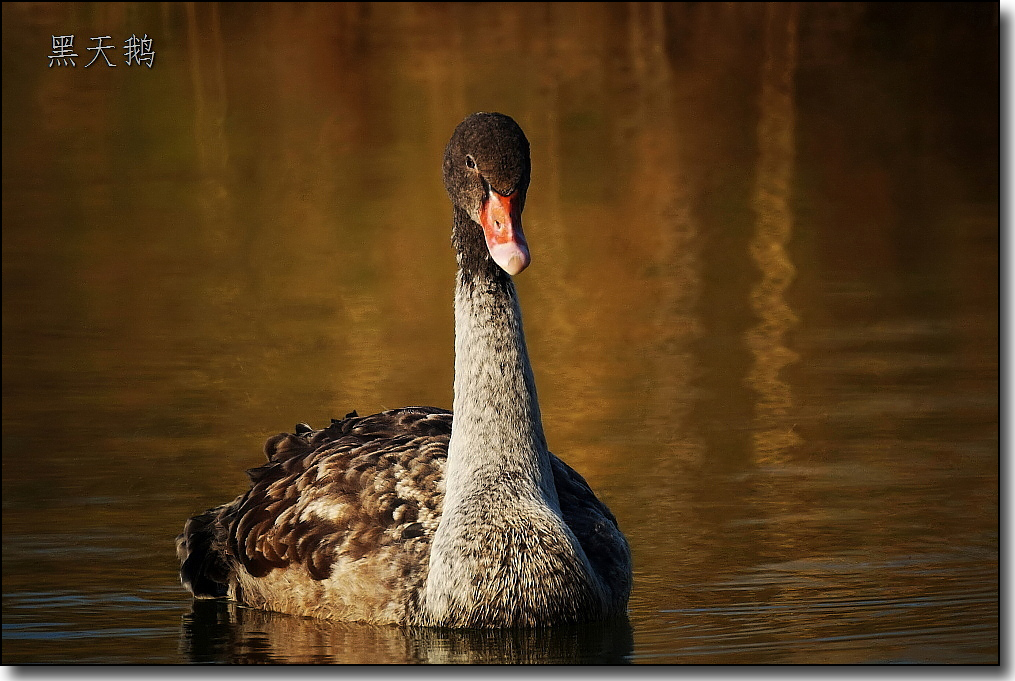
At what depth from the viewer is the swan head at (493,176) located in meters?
8.17

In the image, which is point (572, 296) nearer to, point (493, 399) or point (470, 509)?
point (493, 399)

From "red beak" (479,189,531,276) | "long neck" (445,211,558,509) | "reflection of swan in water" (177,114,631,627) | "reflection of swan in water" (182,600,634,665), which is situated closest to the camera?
"red beak" (479,189,531,276)

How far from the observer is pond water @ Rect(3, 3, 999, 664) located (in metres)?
9.33

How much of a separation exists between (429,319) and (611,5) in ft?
59.5

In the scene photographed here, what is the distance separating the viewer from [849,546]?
10.1m

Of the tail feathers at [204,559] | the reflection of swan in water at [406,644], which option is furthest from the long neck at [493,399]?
the tail feathers at [204,559]

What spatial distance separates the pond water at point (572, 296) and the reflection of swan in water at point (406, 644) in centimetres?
2

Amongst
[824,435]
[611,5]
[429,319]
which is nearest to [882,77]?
[611,5]

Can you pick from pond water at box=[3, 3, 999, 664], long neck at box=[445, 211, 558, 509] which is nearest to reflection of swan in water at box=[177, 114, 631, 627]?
long neck at box=[445, 211, 558, 509]

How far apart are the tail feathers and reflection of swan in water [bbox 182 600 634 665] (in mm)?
634

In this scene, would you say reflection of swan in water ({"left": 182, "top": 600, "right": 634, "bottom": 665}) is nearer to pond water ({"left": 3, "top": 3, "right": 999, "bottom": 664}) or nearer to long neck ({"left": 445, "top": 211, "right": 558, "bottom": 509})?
pond water ({"left": 3, "top": 3, "right": 999, "bottom": 664})

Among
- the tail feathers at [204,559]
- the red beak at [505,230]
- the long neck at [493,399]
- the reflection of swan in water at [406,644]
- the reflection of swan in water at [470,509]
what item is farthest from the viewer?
the tail feathers at [204,559]

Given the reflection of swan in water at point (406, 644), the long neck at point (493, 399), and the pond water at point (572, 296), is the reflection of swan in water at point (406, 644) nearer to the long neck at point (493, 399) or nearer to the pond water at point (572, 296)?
the pond water at point (572, 296)

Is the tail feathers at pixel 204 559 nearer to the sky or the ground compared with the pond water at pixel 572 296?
nearer to the ground
